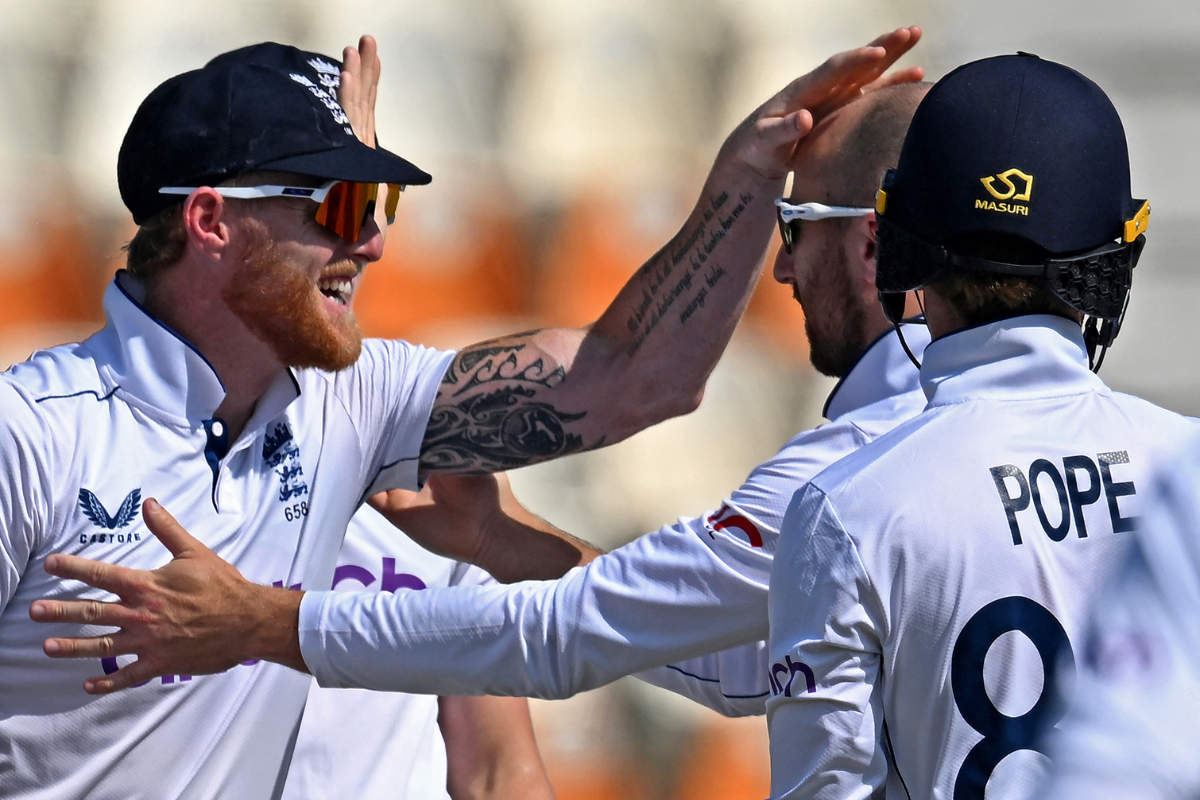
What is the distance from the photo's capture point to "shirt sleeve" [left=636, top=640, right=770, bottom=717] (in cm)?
245

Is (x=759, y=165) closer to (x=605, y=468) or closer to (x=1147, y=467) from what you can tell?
(x=1147, y=467)

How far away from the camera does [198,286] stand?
2.56 meters

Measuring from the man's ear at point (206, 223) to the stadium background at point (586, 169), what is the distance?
1.94 metres

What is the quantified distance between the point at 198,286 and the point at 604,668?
1.13m

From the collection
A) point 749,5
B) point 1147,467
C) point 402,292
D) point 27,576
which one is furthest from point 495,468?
point 749,5

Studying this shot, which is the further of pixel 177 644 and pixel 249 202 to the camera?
pixel 249 202

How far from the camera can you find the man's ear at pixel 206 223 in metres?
2.53

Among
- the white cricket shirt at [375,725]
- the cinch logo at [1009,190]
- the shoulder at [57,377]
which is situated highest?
the cinch logo at [1009,190]

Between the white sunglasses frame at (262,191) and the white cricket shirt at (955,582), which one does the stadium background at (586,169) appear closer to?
the white sunglasses frame at (262,191)

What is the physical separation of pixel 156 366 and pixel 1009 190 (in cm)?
150

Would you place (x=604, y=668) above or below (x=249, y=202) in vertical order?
below

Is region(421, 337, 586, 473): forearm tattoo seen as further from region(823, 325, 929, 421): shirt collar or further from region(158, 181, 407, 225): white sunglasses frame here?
region(823, 325, 929, 421): shirt collar

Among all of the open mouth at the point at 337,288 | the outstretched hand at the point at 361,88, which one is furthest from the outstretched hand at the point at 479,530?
the outstretched hand at the point at 361,88

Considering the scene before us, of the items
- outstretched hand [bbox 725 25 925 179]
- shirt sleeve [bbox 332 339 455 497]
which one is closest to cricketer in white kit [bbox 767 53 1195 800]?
outstretched hand [bbox 725 25 925 179]
